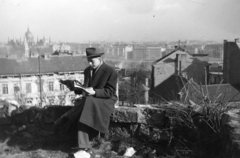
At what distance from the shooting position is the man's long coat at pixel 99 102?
410 centimetres

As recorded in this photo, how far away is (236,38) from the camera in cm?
3053

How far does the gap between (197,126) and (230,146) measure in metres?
0.93

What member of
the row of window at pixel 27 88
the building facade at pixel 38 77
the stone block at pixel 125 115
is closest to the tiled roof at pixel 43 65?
the building facade at pixel 38 77

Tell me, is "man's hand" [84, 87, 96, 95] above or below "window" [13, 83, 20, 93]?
above

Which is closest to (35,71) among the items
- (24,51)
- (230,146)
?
(24,51)

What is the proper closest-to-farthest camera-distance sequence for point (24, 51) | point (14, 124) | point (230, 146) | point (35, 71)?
point (230, 146)
point (14, 124)
point (35, 71)
point (24, 51)

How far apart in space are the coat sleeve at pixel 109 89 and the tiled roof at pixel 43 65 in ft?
93.1

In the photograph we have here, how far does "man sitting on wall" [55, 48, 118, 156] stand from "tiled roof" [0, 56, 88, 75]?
A: 92.5ft

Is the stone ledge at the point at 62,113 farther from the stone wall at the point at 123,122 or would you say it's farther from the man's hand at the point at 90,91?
the man's hand at the point at 90,91

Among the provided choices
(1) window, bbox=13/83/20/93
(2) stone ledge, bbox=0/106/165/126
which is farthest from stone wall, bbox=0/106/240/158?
(1) window, bbox=13/83/20/93

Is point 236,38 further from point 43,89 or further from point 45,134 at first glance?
point 45,134

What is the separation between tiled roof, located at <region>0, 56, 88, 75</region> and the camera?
103 feet

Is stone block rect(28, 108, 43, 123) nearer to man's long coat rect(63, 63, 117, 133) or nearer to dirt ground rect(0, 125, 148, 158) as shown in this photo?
dirt ground rect(0, 125, 148, 158)

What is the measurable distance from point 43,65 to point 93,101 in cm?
3079
